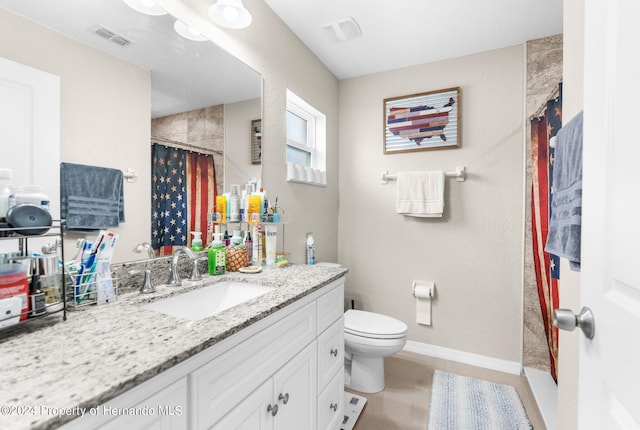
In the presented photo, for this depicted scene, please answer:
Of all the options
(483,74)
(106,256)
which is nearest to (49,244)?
(106,256)

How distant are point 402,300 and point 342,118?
173cm

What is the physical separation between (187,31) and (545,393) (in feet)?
9.37

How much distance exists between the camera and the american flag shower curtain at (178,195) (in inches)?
49.1

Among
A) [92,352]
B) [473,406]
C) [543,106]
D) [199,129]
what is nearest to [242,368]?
[92,352]

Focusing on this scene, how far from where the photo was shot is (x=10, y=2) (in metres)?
0.84

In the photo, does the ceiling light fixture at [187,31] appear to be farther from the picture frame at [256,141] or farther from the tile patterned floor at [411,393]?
the tile patterned floor at [411,393]

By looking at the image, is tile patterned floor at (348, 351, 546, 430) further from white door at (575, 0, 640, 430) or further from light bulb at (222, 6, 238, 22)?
light bulb at (222, 6, 238, 22)

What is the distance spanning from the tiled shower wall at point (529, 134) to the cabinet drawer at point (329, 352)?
5.01 feet

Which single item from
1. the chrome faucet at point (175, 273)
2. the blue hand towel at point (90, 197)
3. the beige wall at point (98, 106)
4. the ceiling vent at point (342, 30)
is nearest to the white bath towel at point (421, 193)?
the ceiling vent at point (342, 30)

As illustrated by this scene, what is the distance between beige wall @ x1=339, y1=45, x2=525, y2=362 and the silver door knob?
5.98ft

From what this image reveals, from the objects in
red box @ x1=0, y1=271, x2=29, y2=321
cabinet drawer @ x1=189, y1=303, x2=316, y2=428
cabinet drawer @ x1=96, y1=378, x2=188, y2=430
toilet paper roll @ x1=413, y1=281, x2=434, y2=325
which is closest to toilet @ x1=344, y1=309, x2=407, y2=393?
toilet paper roll @ x1=413, y1=281, x2=434, y2=325

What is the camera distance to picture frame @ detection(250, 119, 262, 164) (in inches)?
67.3

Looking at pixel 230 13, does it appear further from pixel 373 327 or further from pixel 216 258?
pixel 373 327

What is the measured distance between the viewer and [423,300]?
2.42m
